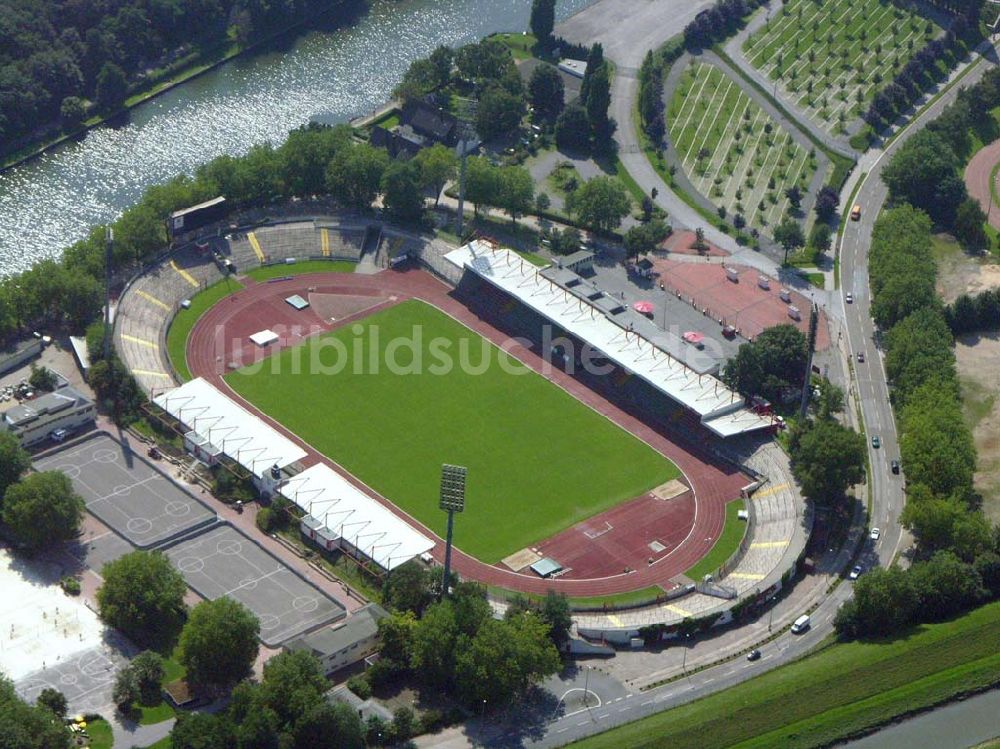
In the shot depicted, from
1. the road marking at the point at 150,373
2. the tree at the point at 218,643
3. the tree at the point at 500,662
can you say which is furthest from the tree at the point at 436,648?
the road marking at the point at 150,373

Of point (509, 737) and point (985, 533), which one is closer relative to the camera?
point (509, 737)

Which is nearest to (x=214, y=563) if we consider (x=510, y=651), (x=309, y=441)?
(x=309, y=441)

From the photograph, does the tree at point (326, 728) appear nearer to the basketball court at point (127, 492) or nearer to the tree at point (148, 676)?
the tree at point (148, 676)

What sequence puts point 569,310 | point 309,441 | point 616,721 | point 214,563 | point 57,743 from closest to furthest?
point 57,743 → point 616,721 → point 214,563 → point 309,441 → point 569,310

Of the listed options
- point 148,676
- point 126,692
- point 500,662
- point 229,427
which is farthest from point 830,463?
point 126,692

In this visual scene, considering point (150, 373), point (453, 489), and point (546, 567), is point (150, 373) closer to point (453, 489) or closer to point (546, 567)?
point (453, 489)

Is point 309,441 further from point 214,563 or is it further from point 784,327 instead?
point 784,327
